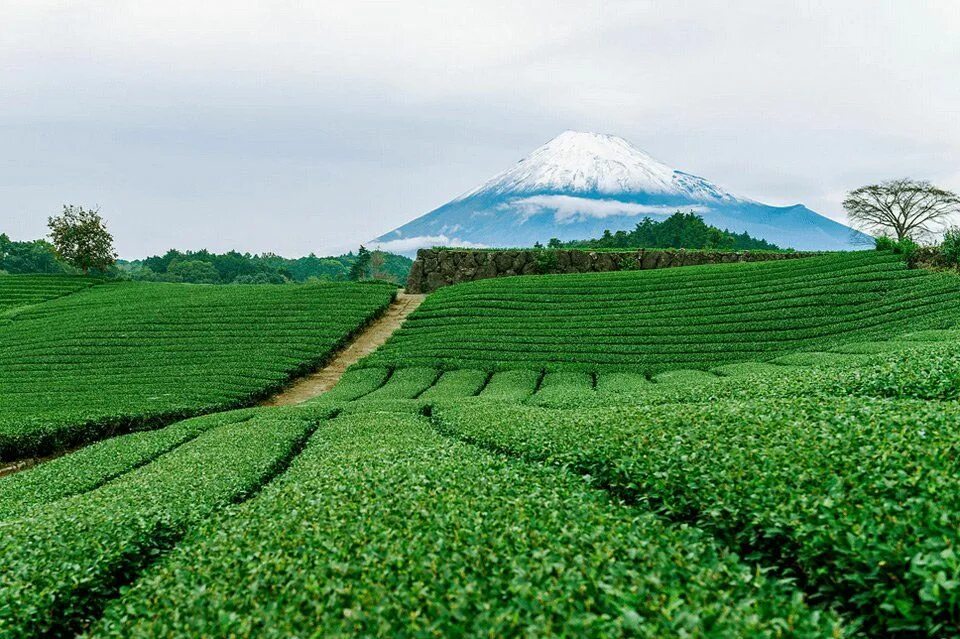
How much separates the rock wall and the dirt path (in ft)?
20.1

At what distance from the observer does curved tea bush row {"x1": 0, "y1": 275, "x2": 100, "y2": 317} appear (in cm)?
4938

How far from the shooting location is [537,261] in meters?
→ 51.6

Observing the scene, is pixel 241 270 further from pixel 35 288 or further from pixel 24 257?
pixel 35 288

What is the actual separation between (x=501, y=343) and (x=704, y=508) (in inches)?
959

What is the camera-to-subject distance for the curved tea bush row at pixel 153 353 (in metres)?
21.3

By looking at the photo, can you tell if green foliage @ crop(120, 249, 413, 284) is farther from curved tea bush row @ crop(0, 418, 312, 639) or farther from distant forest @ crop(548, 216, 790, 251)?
curved tea bush row @ crop(0, 418, 312, 639)

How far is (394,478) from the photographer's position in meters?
7.54

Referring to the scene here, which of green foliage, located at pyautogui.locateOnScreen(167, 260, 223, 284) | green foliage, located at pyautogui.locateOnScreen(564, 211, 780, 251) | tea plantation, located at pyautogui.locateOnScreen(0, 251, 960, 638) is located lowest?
tea plantation, located at pyautogui.locateOnScreen(0, 251, 960, 638)

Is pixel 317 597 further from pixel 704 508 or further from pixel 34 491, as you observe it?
pixel 34 491

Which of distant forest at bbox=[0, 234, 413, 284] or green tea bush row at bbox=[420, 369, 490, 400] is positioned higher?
distant forest at bbox=[0, 234, 413, 284]

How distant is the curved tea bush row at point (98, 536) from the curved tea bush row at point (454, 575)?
842 mm

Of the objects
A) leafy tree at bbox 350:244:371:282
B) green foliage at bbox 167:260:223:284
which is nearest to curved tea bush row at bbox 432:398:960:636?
leafy tree at bbox 350:244:371:282

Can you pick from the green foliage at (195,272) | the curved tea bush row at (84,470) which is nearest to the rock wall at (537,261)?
the curved tea bush row at (84,470)

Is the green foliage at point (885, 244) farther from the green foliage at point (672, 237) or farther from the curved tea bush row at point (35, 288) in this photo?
the curved tea bush row at point (35, 288)
